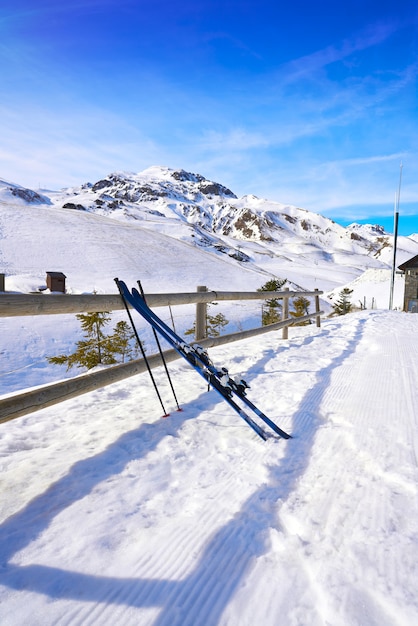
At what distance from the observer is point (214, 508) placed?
6.09 ft

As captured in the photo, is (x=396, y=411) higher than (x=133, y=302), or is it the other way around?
(x=133, y=302)

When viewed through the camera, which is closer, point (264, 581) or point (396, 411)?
point (264, 581)

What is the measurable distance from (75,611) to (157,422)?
179 cm

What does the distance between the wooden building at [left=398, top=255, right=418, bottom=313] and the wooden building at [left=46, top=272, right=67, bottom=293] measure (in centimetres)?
2756

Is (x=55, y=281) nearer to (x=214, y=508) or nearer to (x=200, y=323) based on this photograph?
(x=200, y=323)

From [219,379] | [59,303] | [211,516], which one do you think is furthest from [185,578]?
[59,303]

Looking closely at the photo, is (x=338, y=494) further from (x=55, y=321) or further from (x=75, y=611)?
(x=55, y=321)

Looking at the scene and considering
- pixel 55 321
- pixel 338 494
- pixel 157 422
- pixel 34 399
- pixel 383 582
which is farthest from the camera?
pixel 55 321

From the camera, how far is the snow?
51.2 inches

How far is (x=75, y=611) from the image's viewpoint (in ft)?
4.14

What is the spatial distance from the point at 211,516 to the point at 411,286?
28.3 metres

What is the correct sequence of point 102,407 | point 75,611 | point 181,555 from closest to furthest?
point 75,611
point 181,555
point 102,407

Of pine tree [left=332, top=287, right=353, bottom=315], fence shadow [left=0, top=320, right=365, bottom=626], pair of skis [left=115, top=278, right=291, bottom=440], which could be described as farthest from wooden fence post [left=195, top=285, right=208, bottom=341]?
pine tree [left=332, top=287, right=353, bottom=315]

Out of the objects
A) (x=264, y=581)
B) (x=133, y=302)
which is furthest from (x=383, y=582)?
(x=133, y=302)
